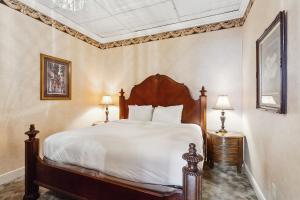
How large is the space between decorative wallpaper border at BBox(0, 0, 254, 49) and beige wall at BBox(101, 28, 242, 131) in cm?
10

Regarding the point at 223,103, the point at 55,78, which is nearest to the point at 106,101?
the point at 55,78

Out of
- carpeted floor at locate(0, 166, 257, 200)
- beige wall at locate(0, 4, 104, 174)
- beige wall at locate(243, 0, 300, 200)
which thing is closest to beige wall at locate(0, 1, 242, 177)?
beige wall at locate(0, 4, 104, 174)

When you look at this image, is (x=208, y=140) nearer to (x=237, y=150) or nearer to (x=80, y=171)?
(x=237, y=150)

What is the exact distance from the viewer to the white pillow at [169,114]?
318 cm

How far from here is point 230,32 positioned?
10.7 ft

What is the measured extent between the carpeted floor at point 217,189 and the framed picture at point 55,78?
1414 millimetres

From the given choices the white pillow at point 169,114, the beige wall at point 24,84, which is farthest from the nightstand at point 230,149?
the beige wall at point 24,84

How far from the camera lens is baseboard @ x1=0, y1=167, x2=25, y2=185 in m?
2.43

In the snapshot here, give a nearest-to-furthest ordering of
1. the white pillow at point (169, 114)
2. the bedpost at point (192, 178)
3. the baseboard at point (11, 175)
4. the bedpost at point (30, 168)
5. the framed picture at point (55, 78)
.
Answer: the bedpost at point (192, 178), the bedpost at point (30, 168), the baseboard at point (11, 175), the framed picture at point (55, 78), the white pillow at point (169, 114)

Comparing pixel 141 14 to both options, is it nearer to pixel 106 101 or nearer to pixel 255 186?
pixel 106 101

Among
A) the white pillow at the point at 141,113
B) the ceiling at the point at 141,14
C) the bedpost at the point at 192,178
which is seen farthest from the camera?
the white pillow at the point at 141,113

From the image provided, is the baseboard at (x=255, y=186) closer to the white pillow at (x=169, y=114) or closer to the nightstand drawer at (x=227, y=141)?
the nightstand drawer at (x=227, y=141)

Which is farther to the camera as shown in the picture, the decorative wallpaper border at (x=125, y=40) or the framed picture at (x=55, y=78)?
the framed picture at (x=55, y=78)

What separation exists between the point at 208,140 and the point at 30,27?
3.53 m
